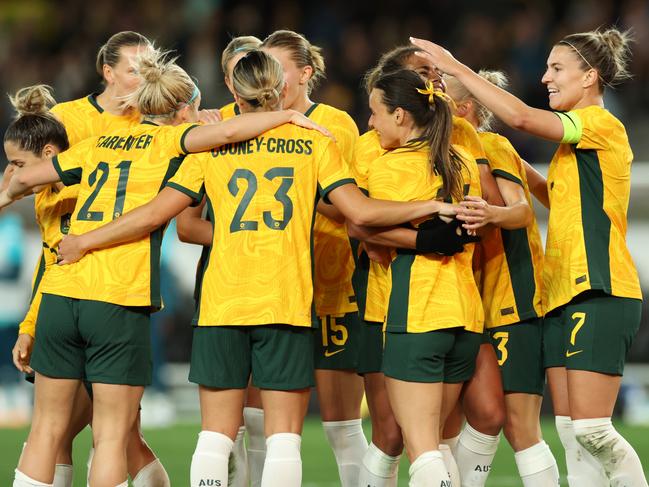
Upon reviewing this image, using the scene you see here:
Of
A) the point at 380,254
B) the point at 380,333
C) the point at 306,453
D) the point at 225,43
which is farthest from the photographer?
the point at 225,43

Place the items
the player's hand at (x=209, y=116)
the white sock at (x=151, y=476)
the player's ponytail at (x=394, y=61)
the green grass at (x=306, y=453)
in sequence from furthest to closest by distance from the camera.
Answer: the green grass at (x=306, y=453) → the player's hand at (x=209, y=116) → the white sock at (x=151, y=476) → the player's ponytail at (x=394, y=61)

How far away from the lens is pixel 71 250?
5.12 meters

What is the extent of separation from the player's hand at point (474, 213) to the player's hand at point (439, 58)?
62 centimetres

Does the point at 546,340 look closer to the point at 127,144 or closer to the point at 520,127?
the point at 520,127

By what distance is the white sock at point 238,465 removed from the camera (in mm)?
5805

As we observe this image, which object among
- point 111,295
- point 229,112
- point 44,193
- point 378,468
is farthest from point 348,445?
point 44,193

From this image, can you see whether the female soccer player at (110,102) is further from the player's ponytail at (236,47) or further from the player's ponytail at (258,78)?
the player's ponytail at (258,78)

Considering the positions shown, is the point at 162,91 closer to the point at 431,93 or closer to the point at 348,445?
the point at 431,93

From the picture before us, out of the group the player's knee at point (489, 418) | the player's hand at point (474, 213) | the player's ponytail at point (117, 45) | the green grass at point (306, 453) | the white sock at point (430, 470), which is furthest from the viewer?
the green grass at point (306, 453)

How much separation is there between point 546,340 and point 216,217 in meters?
1.78

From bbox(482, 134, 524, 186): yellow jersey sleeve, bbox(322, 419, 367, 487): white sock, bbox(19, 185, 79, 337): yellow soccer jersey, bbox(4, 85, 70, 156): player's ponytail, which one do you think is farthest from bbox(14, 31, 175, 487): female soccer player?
bbox(482, 134, 524, 186): yellow jersey sleeve

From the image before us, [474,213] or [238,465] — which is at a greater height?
[474,213]

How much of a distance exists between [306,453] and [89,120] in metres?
4.12

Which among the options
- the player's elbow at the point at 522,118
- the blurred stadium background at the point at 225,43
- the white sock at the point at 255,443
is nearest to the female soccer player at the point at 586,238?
the player's elbow at the point at 522,118
